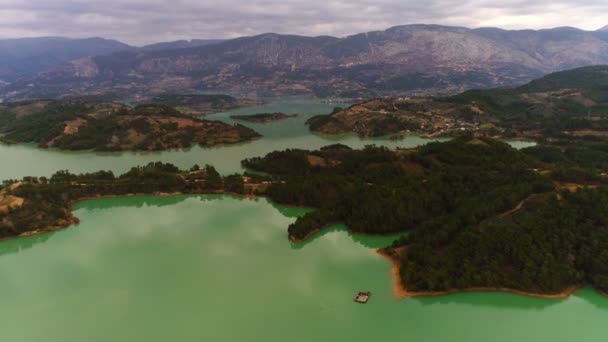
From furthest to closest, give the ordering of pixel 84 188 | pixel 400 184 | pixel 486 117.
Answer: pixel 486 117, pixel 84 188, pixel 400 184

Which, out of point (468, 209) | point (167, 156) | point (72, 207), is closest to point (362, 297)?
point (468, 209)

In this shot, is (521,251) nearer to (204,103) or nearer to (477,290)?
(477,290)

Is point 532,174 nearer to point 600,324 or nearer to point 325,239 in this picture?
point 600,324

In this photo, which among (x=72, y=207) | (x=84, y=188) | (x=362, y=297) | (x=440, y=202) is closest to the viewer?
(x=362, y=297)

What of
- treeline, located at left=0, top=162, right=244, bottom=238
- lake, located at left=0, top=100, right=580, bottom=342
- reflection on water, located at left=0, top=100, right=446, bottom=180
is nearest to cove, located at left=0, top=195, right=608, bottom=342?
lake, located at left=0, top=100, right=580, bottom=342

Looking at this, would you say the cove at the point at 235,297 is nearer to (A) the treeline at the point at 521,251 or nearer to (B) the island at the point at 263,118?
(A) the treeline at the point at 521,251

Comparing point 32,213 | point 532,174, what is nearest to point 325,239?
point 532,174

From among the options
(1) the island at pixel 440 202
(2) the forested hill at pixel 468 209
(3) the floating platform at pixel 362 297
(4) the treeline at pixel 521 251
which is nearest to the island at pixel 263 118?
(1) the island at pixel 440 202
